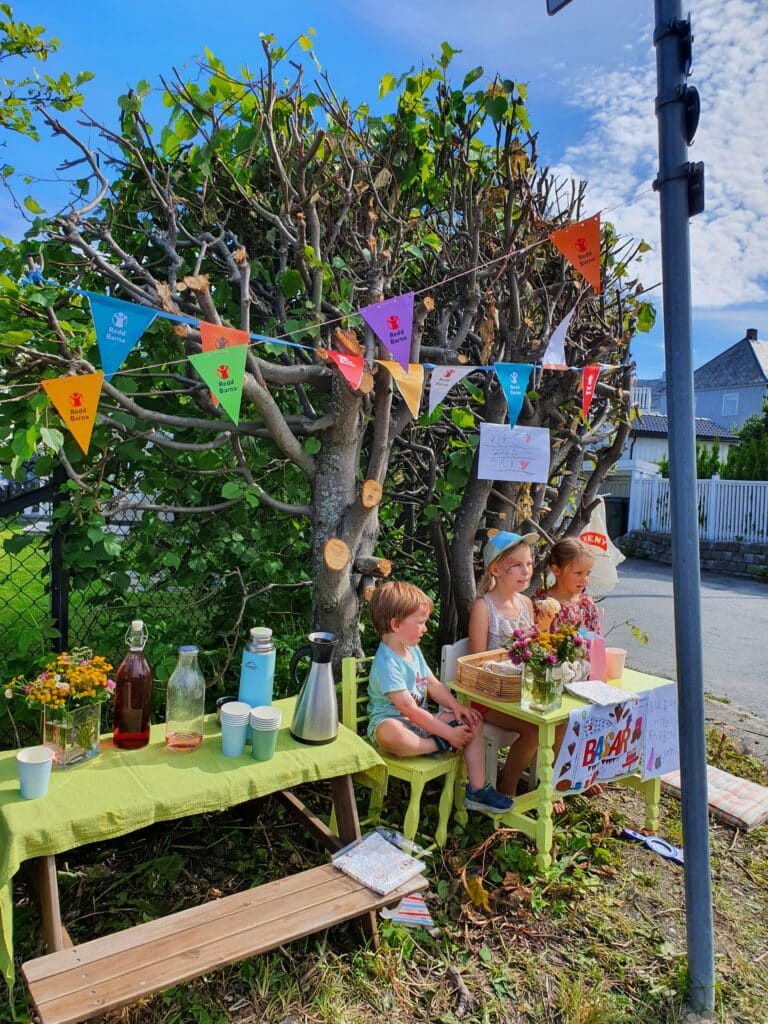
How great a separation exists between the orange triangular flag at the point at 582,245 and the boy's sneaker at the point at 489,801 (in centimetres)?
235

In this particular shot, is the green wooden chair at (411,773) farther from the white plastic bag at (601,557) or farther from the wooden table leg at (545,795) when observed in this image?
the white plastic bag at (601,557)

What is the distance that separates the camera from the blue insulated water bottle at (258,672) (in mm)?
2605

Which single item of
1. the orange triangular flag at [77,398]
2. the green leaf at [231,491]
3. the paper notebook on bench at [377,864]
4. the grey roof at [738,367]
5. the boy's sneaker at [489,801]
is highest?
the grey roof at [738,367]

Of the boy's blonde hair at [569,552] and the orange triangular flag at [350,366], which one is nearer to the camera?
the orange triangular flag at [350,366]

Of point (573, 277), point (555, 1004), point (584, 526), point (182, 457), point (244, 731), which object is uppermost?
point (573, 277)

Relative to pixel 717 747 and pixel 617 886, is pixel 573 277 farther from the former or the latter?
pixel 617 886

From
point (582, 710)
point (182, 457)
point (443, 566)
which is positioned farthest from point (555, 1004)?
A: point (182, 457)

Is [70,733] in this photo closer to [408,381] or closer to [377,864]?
[377,864]

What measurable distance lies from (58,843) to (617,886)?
2205 millimetres

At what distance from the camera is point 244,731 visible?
242cm

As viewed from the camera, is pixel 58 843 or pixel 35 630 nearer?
pixel 58 843

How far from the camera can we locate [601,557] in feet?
13.5

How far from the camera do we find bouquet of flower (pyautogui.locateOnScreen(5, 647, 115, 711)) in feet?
7.18

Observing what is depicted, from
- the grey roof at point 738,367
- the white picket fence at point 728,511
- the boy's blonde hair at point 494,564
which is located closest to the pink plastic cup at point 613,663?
the boy's blonde hair at point 494,564
